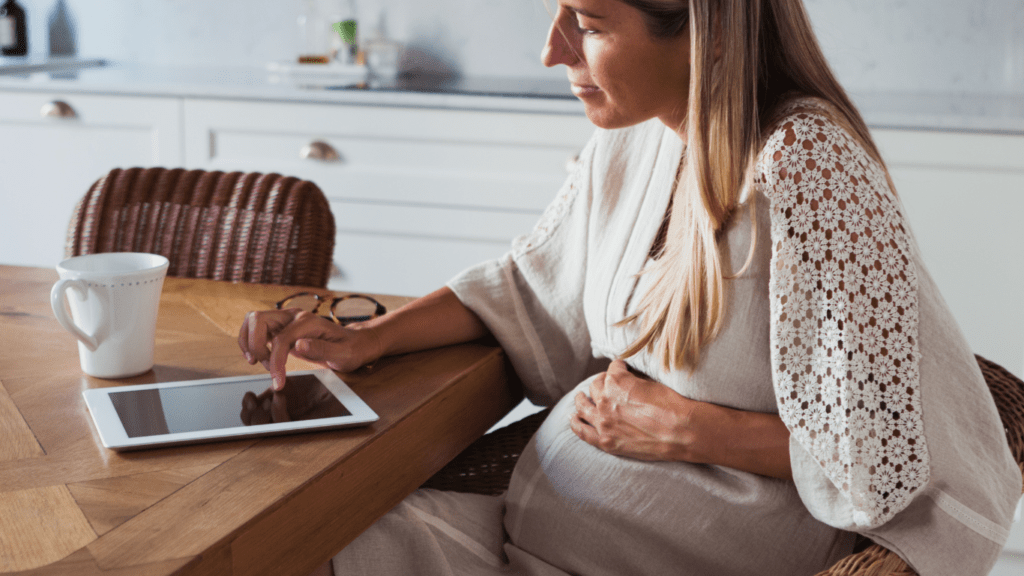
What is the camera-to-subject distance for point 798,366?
0.84 metres

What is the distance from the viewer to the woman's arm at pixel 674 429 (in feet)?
2.95

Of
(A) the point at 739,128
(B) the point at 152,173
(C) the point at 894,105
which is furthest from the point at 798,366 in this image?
(C) the point at 894,105

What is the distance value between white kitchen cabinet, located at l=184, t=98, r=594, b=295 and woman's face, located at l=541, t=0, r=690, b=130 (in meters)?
1.17

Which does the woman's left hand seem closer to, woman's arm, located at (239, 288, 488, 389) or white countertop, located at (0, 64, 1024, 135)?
woman's arm, located at (239, 288, 488, 389)

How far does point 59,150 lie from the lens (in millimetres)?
2498

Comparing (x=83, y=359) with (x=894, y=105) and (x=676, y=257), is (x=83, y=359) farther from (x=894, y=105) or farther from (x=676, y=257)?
(x=894, y=105)

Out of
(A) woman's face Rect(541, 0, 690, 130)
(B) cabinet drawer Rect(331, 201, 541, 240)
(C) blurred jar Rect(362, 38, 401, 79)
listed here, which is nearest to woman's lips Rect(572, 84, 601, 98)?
(A) woman's face Rect(541, 0, 690, 130)

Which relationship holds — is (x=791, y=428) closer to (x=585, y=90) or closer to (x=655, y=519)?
(x=655, y=519)

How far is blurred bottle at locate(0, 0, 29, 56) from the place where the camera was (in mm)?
2975

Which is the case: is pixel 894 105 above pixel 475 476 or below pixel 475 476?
above

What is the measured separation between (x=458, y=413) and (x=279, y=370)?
17 cm

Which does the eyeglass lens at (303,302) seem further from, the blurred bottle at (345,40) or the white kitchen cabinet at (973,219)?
the blurred bottle at (345,40)

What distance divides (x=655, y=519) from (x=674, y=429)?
9 cm

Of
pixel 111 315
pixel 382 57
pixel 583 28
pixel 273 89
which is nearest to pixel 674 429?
pixel 583 28
